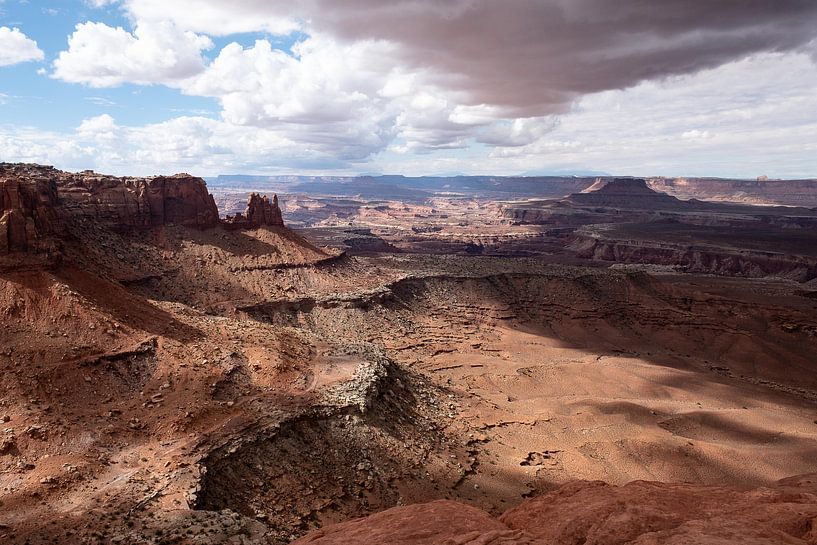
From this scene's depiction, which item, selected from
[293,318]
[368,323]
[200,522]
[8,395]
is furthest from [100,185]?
[200,522]

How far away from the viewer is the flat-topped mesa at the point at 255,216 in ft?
257

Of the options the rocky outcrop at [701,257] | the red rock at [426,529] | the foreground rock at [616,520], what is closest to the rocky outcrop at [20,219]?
the red rock at [426,529]

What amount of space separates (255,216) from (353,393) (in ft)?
172

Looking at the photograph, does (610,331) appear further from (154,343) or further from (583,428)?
(154,343)

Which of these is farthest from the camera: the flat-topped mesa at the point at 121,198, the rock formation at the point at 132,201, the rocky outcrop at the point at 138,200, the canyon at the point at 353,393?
the rocky outcrop at the point at 138,200

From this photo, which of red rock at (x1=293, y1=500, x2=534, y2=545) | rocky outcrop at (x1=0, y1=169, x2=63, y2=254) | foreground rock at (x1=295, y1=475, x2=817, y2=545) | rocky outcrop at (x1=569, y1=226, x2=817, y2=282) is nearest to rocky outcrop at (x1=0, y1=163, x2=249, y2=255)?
rocky outcrop at (x1=0, y1=169, x2=63, y2=254)

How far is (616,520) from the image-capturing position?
47.5 ft

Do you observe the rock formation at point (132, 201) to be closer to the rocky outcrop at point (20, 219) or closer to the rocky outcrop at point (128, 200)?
the rocky outcrop at point (128, 200)

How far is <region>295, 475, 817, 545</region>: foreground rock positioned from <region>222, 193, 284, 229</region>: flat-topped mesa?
2622 inches

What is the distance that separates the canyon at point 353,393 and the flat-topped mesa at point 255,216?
364 millimetres

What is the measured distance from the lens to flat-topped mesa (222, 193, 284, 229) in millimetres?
78438

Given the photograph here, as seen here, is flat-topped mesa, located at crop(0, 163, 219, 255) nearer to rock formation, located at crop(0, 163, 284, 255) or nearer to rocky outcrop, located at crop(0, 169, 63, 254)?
rock formation, located at crop(0, 163, 284, 255)

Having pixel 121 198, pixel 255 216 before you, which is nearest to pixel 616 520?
pixel 121 198

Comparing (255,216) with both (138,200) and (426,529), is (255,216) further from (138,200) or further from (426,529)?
(426,529)
